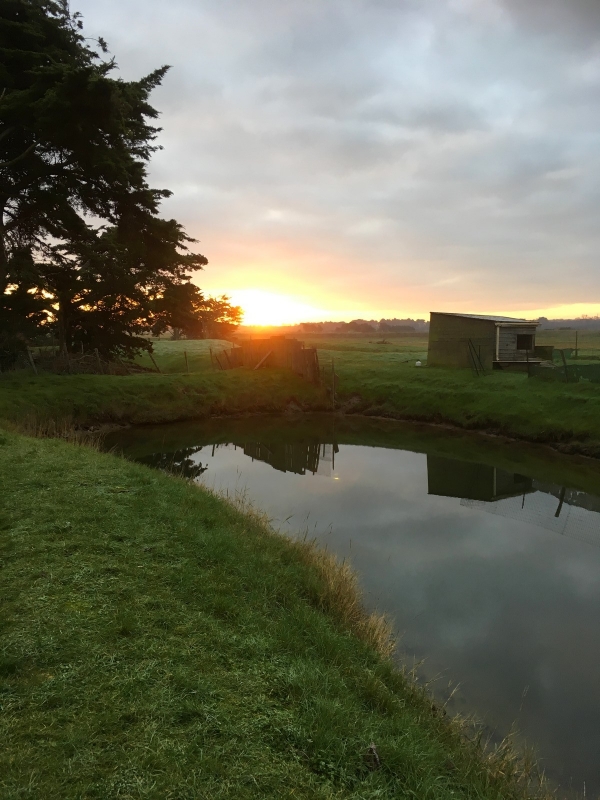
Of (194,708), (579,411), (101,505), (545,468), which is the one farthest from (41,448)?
(579,411)

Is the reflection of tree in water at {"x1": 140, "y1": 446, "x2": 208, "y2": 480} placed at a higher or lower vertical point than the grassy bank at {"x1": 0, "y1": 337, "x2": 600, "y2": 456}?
lower

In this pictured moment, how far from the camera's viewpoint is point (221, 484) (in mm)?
18203

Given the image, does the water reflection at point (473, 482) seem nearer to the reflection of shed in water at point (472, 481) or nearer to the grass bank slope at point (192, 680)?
the reflection of shed in water at point (472, 481)

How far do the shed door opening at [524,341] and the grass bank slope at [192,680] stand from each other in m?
32.0

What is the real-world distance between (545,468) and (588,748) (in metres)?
16.6

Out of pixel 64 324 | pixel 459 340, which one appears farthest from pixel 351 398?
pixel 64 324

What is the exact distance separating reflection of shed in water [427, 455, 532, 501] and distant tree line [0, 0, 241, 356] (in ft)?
66.4

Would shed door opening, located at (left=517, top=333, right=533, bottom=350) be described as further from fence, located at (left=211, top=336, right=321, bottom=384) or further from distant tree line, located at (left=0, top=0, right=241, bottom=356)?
distant tree line, located at (left=0, top=0, right=241, bottom=356)

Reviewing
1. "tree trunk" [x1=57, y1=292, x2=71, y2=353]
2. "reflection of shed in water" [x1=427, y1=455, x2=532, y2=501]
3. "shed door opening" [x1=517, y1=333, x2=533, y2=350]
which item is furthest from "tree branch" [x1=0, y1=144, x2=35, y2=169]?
"shed door opening" [x1=517, y1=333, x2=533, y2=350]

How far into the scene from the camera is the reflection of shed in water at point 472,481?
62.8 feet

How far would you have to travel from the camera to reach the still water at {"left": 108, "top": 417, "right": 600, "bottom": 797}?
759cm

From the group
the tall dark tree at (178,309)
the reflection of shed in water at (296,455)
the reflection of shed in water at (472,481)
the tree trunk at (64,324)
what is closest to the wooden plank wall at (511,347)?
the reflection of shed in water at (472,481)

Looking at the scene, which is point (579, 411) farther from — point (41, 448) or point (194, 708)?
point (194, 708)

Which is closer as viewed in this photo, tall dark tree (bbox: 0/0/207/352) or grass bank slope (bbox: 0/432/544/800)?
grass bank slope (bbox: 0/432/544/800)
